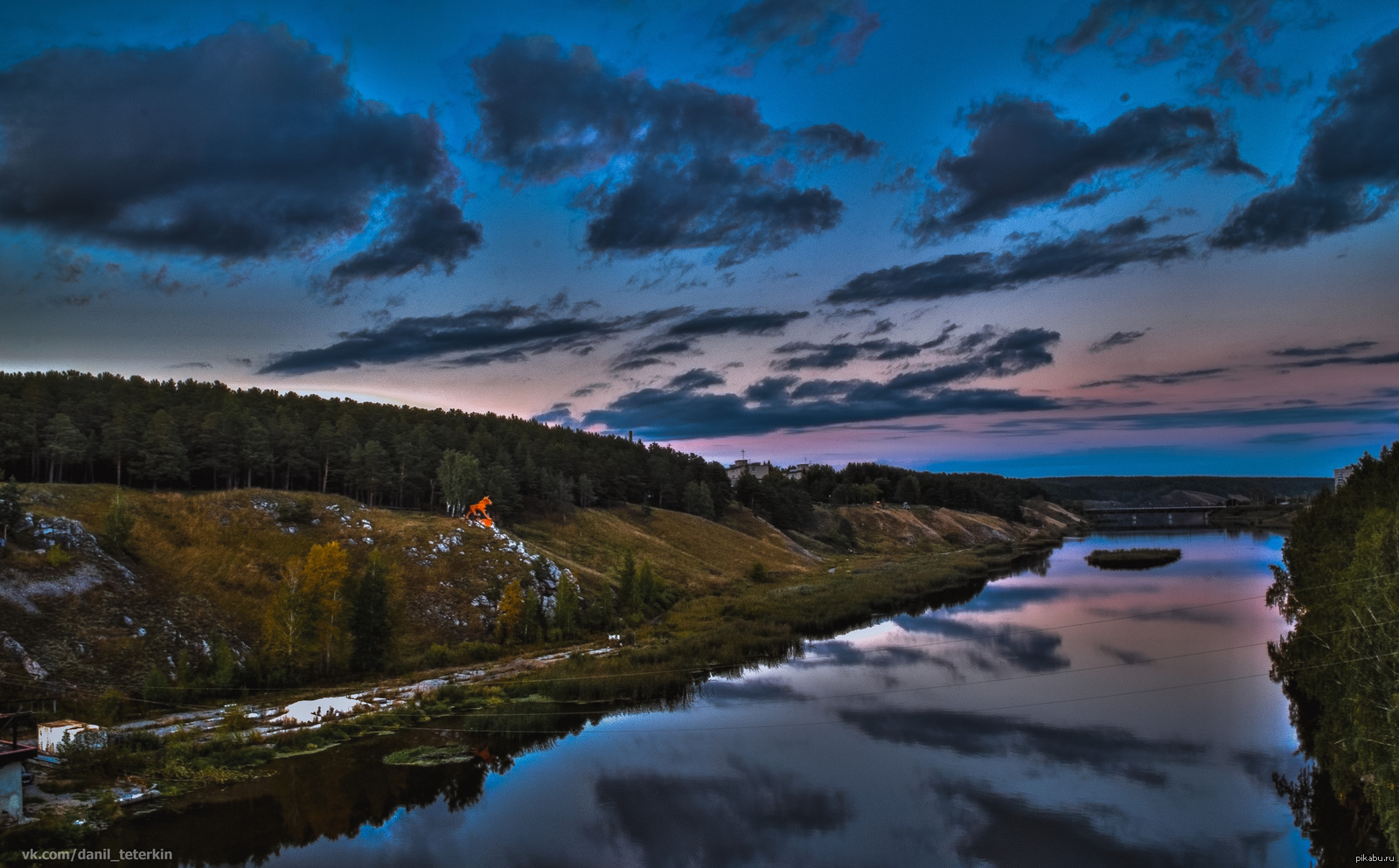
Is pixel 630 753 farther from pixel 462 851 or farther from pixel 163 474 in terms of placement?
pixel 163 474

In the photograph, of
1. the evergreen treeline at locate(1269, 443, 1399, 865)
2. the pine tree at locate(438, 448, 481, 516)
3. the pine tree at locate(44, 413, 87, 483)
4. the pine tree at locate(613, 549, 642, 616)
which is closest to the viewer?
the evergreen treeline at locate(1269, 443, 1399, 865)

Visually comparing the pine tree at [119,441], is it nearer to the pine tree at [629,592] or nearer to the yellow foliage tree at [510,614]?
the yellow foliage tree at [510,614]

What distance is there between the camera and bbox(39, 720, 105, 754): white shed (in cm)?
3175

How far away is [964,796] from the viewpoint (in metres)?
31.7

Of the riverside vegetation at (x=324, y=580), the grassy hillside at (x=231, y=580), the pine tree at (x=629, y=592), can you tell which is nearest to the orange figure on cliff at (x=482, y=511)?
the riverside vegetation at (x=324, y=580)

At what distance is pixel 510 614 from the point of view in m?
59.4

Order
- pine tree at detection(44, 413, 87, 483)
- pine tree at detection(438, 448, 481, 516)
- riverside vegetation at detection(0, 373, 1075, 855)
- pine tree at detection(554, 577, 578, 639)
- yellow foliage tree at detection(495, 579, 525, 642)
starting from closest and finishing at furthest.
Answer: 1. riverside vegetation at detection(0, 373, 1075, 855)
2. yellow foliage tree at detection(495, 579, 525, 642)
3. pine tree at detection(554, 577, 578, 639)
4. pine tree at detection(44, 413, 87, 483)
5. pine tree at detection(438, 448, 481, 516)

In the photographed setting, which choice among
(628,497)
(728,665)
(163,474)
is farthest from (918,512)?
(163,474)

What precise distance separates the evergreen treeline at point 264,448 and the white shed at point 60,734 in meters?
55.1

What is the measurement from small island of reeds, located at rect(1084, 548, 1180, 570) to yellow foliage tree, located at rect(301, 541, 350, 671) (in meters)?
117

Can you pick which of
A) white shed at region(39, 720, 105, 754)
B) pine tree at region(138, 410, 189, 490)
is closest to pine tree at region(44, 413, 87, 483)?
pine tree at region(138, 410, 189, 490)

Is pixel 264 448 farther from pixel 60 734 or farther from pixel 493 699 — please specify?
pixel 60 734

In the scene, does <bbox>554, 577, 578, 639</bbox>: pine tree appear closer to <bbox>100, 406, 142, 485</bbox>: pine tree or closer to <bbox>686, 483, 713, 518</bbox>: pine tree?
<bbox>100, 406, 142, 485</bbox>: pine tree

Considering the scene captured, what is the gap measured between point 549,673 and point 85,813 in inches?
1033
